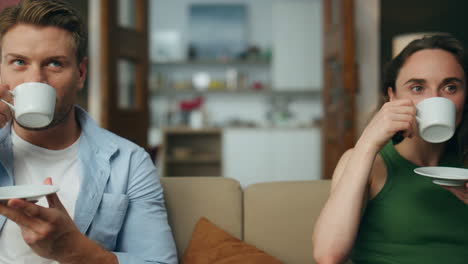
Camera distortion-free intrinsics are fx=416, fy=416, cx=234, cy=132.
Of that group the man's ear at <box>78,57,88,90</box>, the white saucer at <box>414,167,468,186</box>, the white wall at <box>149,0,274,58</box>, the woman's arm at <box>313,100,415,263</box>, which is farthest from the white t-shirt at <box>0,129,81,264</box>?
the white wall at <box>149,0,274,58</box>

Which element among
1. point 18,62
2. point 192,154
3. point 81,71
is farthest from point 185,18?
point 18,62

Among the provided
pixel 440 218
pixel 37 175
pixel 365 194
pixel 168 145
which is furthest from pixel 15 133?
Answer: pixel 168 145

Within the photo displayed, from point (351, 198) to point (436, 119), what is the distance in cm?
26

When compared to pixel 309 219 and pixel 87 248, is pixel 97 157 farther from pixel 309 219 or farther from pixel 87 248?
pixel 309 219

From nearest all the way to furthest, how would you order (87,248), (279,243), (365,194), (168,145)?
(87,248), (365,194), (279,243), (168,145)

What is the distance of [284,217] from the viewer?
130 centimetres

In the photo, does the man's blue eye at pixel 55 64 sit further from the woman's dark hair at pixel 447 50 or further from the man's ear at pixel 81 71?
the woman's dark hair at pixel 447 50

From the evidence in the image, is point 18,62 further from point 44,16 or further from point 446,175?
point 446,175

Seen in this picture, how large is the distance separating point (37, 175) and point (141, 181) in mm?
273

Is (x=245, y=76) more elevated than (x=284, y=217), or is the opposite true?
(x=245, y=76)

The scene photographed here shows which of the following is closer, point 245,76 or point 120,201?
point 120,201

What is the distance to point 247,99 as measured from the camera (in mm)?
5934

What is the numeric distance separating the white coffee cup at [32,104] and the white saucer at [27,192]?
0.16 meters

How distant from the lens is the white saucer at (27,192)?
71 cm
